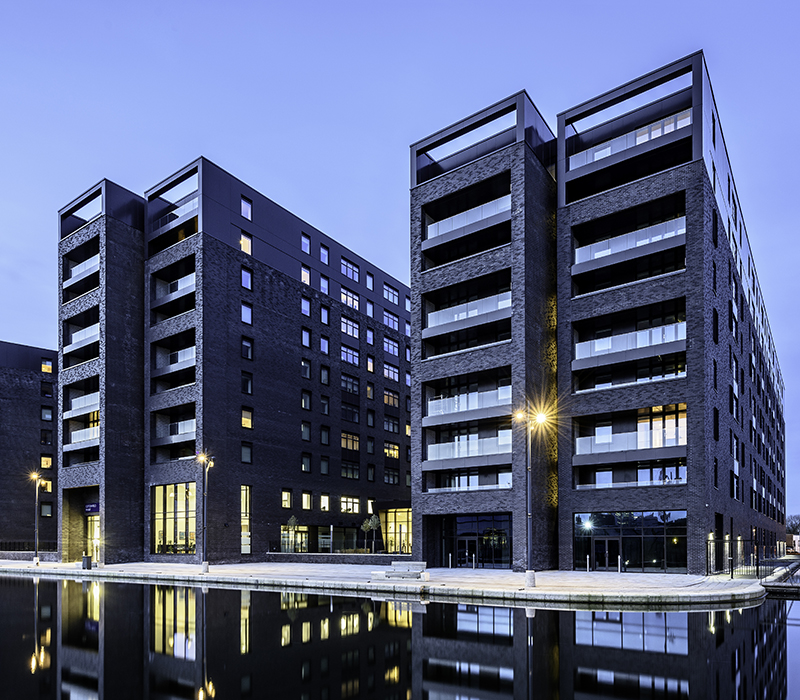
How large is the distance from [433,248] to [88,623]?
32510 millimetres

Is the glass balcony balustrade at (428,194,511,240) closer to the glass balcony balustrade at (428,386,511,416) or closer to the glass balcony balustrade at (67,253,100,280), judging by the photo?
the glass balcony balustrade at (428,386,511,416)

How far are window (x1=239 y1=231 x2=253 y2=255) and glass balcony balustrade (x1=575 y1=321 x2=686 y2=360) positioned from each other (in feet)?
92.9

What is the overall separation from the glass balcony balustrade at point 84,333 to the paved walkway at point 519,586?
75.8 feet

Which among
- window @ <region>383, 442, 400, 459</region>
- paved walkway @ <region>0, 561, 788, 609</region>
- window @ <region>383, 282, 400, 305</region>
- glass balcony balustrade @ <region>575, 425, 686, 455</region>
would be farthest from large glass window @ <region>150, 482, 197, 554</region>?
window @ <region>383, 282, 400, 305</region>

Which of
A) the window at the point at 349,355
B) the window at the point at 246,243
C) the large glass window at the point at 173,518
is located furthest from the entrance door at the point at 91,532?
the window at the point at 349,355

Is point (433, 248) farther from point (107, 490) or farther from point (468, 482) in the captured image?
point (107, 490)

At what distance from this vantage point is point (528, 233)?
44438 mm

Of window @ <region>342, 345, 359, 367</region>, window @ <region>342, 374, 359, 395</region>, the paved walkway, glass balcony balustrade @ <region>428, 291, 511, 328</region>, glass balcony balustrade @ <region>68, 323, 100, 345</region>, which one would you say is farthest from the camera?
window @ <region>342, 345, 359, 367</region>

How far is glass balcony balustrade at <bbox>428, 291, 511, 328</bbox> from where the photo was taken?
148ft

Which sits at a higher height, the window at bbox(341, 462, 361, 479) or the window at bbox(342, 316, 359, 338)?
the window at bbox(342, 316, 359, 338)

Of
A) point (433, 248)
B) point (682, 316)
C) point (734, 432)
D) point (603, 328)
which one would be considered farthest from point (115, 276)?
point (734, 432)

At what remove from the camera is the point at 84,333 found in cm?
6153

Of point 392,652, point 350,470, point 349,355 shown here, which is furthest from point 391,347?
point 392,652

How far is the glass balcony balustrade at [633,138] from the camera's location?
42781 mm
